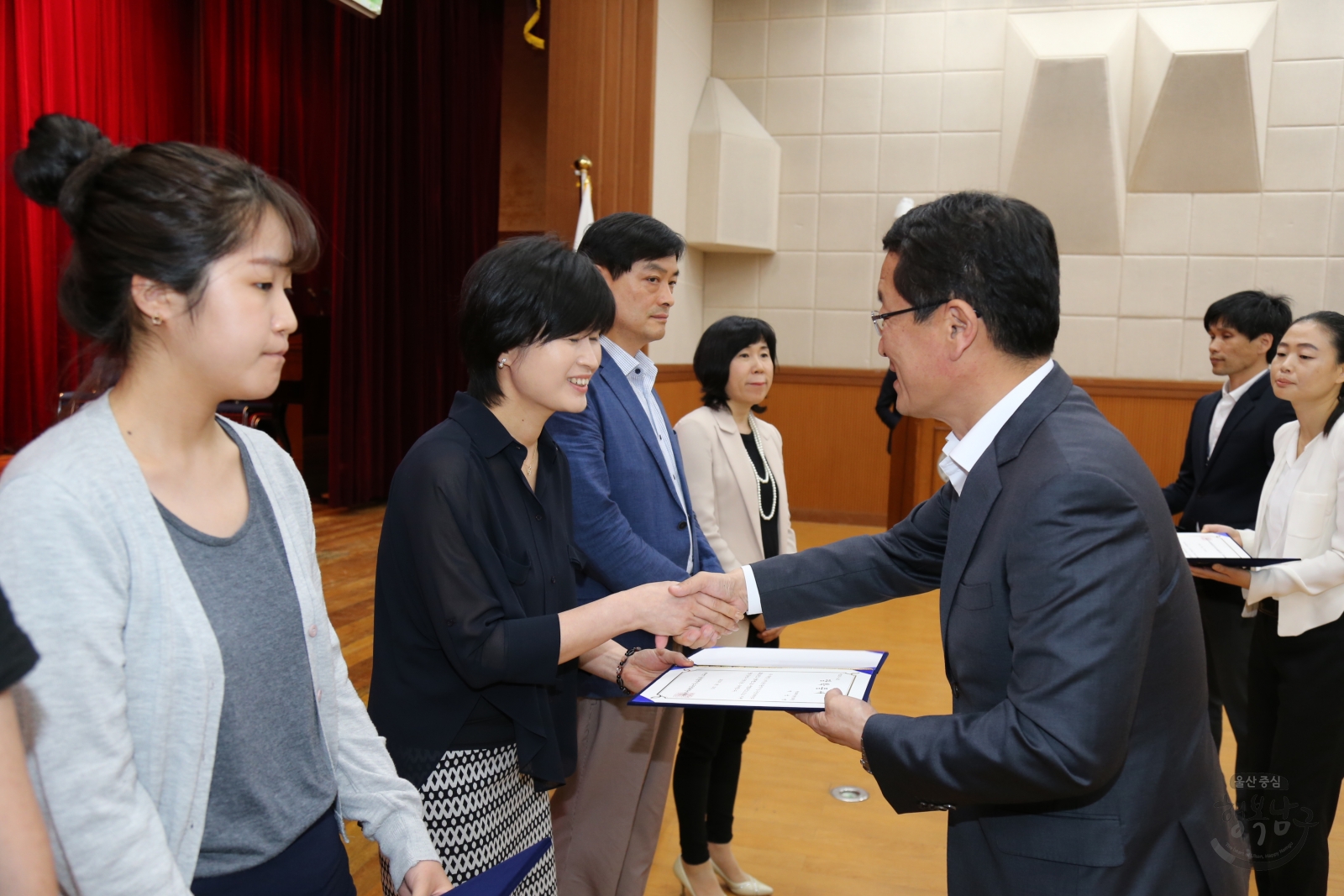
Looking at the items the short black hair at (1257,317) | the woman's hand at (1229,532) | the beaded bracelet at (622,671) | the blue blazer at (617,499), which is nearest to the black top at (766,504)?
the blue blazer at (617,499)

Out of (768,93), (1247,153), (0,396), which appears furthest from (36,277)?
(1247,153)

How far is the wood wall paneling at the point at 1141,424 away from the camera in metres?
7.16

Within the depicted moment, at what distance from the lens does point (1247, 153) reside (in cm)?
684

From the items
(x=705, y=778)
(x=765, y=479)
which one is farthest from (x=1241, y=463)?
(x=705, y=778)

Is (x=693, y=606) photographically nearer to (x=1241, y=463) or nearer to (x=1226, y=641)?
(x=1226, y=641)

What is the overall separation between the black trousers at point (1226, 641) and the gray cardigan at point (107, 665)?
3115 mm

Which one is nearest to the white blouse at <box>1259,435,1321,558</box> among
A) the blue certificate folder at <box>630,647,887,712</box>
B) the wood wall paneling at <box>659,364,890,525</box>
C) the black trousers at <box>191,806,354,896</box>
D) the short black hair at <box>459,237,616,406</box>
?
the blue certificate folder at <box>630,647,887,712</box>

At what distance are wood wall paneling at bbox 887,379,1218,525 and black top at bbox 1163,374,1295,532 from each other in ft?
11.8

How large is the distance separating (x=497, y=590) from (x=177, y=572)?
0.63 meters

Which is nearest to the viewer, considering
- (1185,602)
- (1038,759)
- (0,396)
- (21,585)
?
(21,585)

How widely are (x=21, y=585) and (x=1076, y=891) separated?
1.27 m

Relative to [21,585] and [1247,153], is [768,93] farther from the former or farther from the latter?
[21,585]

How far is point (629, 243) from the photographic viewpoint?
2.39 m

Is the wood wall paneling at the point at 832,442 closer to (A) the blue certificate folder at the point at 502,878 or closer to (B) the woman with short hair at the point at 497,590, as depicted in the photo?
(B) the woman with short hair at the point at 497,590
